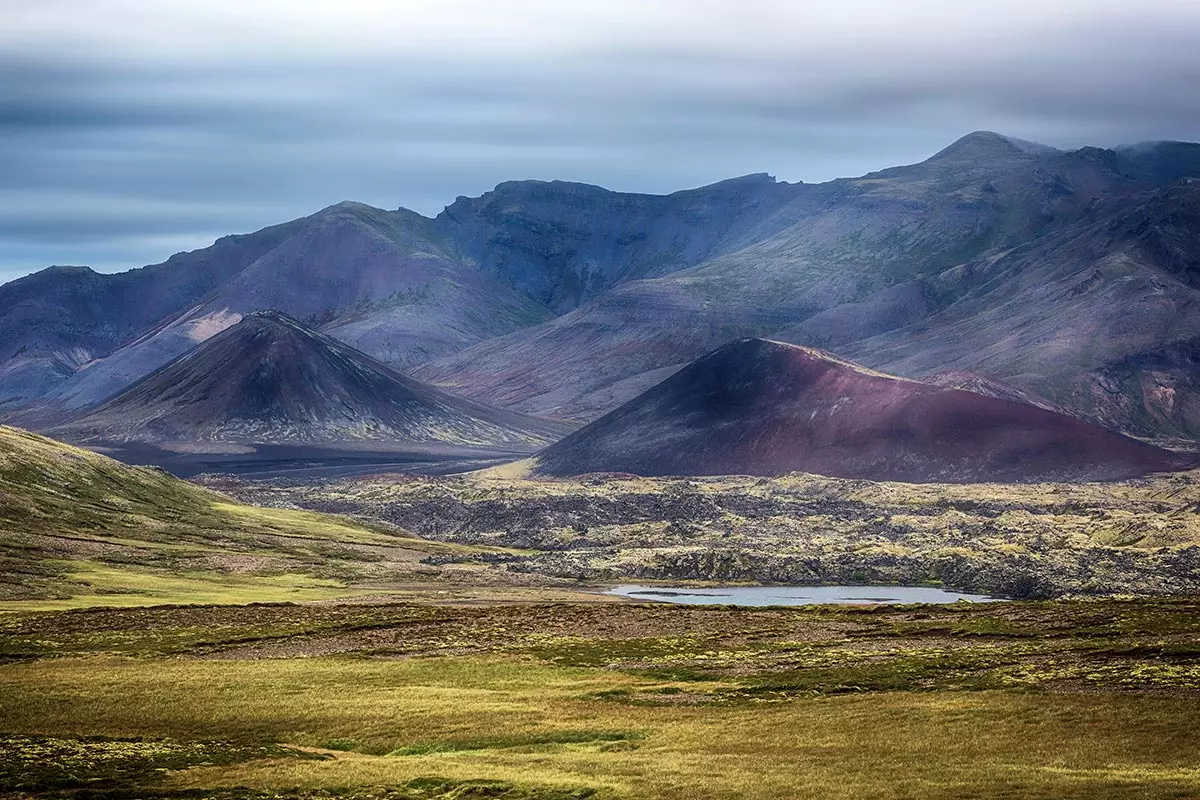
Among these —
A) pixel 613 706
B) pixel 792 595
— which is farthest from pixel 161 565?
Answer: pixel 613 706

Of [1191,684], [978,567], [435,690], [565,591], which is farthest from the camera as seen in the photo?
[978,567]

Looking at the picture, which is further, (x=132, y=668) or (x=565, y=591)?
(x=565, y=591)

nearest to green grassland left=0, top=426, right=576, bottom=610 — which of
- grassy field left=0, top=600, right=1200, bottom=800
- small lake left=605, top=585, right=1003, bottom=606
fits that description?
small lake left=605, top=585, right=1003, bottom=606

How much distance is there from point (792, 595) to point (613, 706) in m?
95.1

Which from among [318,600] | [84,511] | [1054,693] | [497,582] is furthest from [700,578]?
[1054,693]

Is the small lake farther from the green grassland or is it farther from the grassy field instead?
the grassy field

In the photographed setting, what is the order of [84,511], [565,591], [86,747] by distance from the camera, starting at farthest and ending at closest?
[84,511] < [565,591] < [86,747]

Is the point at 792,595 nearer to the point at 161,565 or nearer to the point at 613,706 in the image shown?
the point at 161,565

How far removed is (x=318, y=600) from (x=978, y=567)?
81654 millimetres

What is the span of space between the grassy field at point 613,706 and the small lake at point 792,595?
143 feet

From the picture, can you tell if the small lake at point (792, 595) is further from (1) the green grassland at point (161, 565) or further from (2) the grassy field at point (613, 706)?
(2) the grassy field at point (613, 706)

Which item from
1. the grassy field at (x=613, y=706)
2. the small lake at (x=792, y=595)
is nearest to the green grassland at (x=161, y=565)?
the small lake at (x=792, y=595)

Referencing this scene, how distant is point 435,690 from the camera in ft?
270

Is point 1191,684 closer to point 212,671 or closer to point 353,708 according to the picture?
point 353,708
